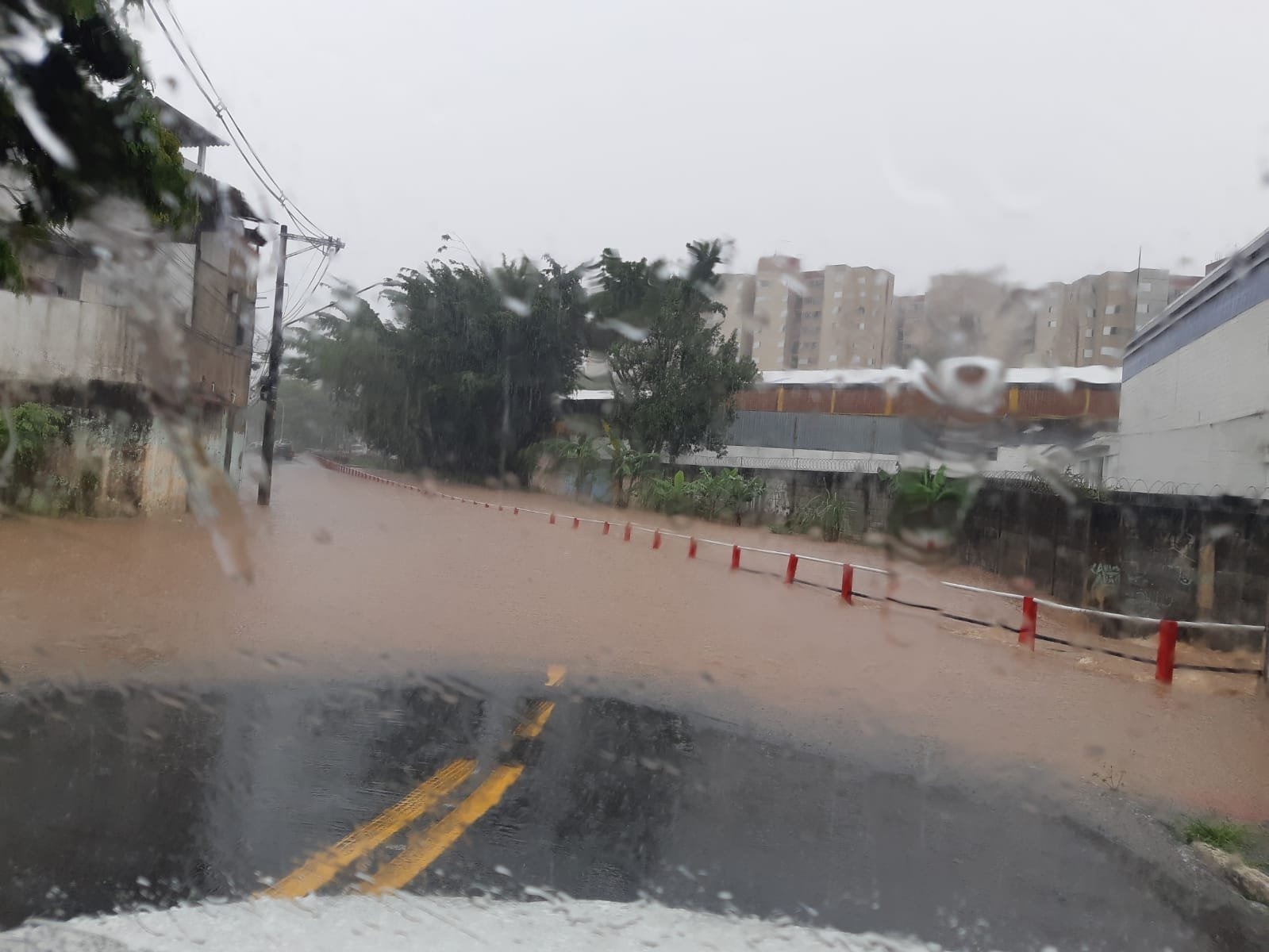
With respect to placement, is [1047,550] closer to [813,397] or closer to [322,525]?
[322,525]

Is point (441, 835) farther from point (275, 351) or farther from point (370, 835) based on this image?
point (275, 351)

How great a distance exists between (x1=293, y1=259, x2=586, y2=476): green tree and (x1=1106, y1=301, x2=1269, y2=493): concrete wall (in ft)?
87.7

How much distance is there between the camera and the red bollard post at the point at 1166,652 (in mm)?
8656

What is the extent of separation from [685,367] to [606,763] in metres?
28.2

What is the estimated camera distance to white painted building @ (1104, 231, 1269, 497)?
44.8ft

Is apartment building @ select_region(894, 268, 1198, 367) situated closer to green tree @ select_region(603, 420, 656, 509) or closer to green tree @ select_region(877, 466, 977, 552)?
green tree @ select_region(877, 466, 977, 552)

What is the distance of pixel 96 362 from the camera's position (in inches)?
723

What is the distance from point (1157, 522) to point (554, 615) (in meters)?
6.33

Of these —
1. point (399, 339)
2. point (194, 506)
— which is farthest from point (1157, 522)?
point (399, 339)

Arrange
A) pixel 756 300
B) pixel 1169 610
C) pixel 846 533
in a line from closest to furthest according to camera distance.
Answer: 1. pixel 1169 610
2. pixel 756 300
3. pixel 846 533

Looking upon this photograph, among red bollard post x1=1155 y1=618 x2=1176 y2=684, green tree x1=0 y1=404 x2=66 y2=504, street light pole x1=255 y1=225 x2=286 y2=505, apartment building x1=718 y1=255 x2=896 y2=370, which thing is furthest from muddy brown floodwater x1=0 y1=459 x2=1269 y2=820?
street light pole x1=255 y1=225 x2=286 y2=505

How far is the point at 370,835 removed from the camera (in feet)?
14.3

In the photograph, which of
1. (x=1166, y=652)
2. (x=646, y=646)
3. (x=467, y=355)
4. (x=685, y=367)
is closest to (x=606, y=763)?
(x=646, y=646)

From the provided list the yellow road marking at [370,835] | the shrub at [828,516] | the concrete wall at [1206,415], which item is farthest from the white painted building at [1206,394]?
the yellow road marking at [370,835]
